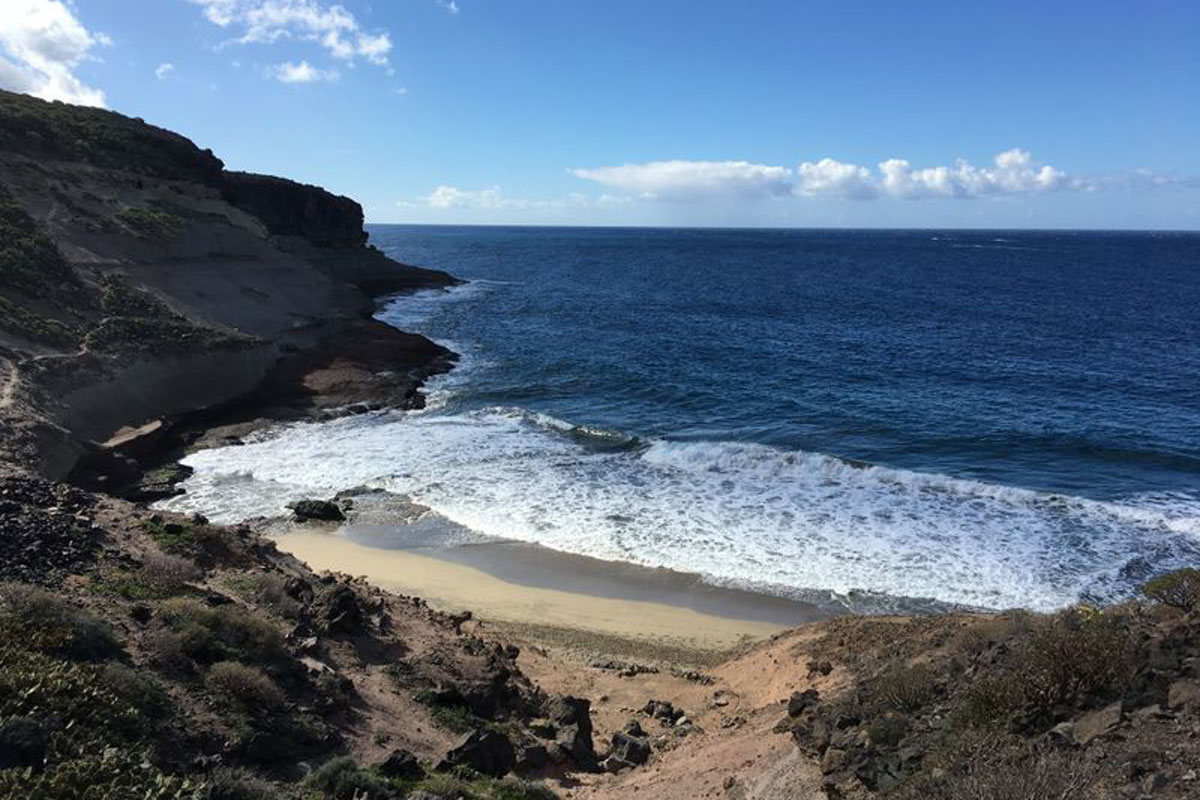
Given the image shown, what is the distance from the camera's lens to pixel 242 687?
10.7 meters

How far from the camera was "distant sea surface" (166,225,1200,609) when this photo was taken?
22.0 m

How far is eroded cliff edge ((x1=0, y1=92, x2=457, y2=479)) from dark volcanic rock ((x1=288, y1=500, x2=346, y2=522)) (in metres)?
7.14

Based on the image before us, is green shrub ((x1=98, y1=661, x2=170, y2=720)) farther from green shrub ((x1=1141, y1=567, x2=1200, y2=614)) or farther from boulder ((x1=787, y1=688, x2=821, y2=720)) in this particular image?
green shrub ((x1=1141, y1=567, x2=1200, y2=614))

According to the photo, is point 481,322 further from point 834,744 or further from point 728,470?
point 834,744

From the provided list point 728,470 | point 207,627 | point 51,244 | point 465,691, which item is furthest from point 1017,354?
point 51,244

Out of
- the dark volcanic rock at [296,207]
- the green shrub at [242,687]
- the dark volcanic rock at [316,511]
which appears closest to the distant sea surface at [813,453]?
the dark volcanic rock at [316,511]

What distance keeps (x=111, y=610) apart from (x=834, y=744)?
1044cm

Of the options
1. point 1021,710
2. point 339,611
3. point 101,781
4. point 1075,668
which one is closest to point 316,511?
point 339,611

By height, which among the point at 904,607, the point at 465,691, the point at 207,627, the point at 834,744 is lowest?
the point at 904,607

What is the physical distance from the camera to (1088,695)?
897 cm

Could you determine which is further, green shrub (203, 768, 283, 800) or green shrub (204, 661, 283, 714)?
green shrub (204, 661, 283, 714)

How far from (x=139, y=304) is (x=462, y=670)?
30992mm

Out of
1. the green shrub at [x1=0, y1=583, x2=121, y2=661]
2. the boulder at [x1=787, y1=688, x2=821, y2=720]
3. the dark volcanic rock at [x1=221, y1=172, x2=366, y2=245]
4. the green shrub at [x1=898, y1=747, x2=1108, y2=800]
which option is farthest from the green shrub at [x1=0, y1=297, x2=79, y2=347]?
the dark volcanic rock at [x1=221, y1=172, x2=366, y2=245]

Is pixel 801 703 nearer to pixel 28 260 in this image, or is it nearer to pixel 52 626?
pixel 52 626
